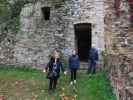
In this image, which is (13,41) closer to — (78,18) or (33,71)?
(33,71)

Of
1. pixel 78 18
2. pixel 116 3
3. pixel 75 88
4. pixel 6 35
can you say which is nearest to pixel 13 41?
pixel 6 35

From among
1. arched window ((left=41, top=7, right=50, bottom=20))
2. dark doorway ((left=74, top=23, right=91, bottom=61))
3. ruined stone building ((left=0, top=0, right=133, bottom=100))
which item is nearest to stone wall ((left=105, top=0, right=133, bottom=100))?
ruined stone building ((left=0, top=0, right=133, bottom=100))

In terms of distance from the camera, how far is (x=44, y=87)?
15430 mm

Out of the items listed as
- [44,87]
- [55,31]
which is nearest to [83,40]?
[55,31]

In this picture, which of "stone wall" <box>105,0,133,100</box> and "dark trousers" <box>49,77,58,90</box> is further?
"dark trousers" <box>49,77,58,90</box>

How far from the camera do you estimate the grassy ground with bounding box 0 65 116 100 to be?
14.1m

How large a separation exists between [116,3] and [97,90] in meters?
5.15

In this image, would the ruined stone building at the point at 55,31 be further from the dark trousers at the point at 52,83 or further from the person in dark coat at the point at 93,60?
the dark trousers at the point at 52,83

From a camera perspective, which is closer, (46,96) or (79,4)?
(46,96)

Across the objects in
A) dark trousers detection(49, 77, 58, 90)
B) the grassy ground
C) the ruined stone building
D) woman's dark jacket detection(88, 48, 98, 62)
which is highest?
the ruined stone building

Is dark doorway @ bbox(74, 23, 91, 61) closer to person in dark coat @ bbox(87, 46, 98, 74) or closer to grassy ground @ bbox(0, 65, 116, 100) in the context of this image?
person in dark coat @ bbox(87, 46, 98, 74)

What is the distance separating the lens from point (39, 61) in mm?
19109

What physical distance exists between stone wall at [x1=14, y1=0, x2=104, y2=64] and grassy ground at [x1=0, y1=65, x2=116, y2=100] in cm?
145

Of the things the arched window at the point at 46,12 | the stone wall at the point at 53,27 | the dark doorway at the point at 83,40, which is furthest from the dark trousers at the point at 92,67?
the arched window at the point at 46,12
